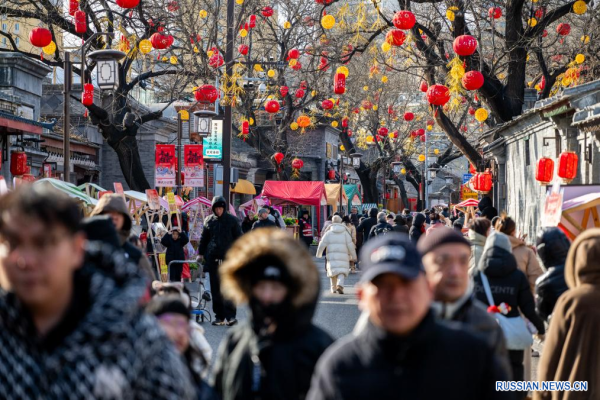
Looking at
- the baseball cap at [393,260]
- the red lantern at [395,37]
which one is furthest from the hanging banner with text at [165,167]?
the baseball cap at [393,260]

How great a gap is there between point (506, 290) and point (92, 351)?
4.89 m

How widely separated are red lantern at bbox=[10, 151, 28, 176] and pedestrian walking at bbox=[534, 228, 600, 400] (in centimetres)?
1612

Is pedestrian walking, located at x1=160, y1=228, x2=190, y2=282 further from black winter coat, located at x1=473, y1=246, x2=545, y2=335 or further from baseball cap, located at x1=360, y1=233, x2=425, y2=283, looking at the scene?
baseball cap, located at x1=360, y1=233, x2=425, y2=283

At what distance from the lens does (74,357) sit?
2414 millimetres

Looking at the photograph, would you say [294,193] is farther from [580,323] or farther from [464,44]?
[580,323]

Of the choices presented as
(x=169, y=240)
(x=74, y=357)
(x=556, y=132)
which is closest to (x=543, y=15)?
(x=556, y=132)

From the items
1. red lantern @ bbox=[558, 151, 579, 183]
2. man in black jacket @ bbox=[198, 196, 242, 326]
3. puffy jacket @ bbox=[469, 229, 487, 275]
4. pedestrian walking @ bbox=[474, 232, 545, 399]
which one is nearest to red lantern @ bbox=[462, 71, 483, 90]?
red lantern @ bbox=[558, 151, 579, 183]

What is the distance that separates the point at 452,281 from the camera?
4.37m

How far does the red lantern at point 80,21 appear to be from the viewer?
19859 mm

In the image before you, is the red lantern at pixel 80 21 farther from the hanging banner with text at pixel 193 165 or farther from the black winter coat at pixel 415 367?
the black winter coat at pixel 415 367

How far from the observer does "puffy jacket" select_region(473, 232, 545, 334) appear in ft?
22.2

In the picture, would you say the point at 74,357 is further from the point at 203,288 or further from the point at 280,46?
the point at 280,46

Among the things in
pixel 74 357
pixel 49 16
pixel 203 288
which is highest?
pixel 49 16

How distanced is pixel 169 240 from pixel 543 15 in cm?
1113
